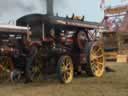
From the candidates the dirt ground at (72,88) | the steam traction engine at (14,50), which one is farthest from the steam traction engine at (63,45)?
the dirt ground at (72,88)

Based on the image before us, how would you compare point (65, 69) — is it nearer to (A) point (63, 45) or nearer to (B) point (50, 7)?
(A) point (63, 45)

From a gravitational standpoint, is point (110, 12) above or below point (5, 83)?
above

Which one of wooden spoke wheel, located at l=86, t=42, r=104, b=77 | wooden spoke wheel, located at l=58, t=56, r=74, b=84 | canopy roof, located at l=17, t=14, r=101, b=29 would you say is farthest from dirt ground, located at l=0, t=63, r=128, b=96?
canopy roof, located at l=17, t=14, r=101, b=29

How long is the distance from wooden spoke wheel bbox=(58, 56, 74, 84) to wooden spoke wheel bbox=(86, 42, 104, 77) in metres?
1.16

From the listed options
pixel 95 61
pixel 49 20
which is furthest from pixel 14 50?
pixel 95 61

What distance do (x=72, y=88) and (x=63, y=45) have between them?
2.10 meters

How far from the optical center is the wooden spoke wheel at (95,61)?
12921mm

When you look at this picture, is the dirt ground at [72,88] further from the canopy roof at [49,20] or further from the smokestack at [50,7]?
the smokestack at [50,7]

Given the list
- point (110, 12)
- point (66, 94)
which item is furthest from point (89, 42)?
point (110, 12)

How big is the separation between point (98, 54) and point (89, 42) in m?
0.79

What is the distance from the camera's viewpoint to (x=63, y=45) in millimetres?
12156

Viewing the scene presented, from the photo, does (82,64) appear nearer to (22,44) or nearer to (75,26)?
(75,26)

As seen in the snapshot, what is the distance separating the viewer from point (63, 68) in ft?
37.4

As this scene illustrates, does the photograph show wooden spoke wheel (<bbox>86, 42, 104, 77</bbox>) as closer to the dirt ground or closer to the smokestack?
the dirt ground
